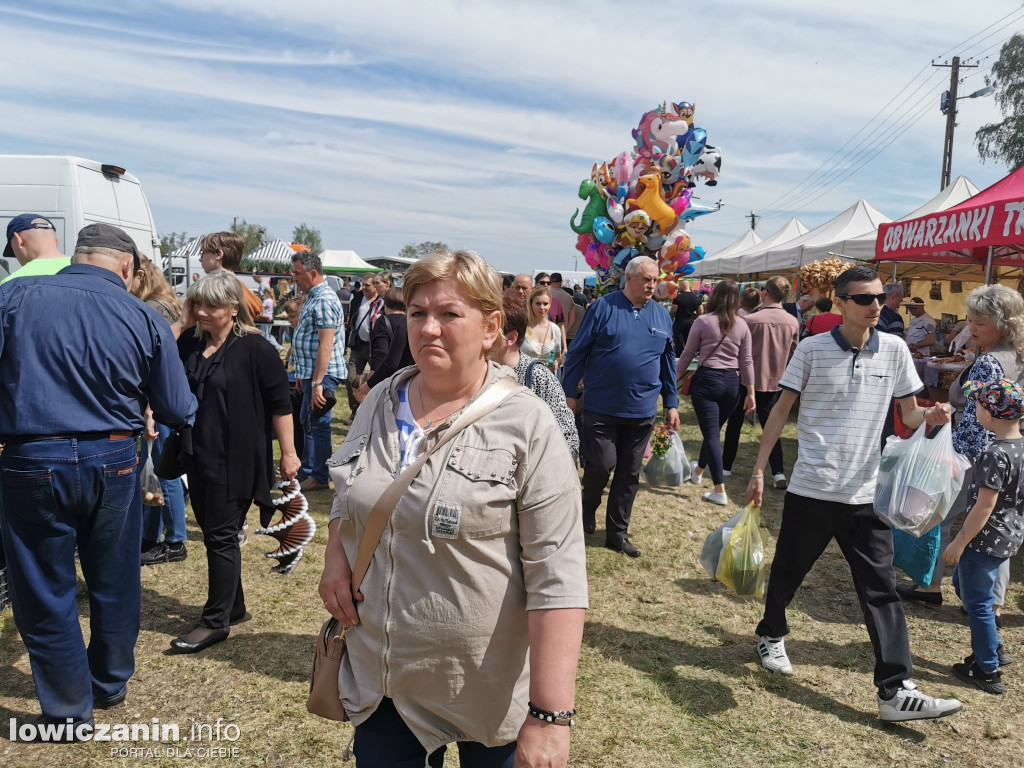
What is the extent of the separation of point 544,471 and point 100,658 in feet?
8.25

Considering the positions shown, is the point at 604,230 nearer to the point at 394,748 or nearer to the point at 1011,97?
the point at 394,748

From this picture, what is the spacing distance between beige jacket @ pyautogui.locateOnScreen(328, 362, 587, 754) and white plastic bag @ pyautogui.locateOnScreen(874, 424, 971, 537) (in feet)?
7.23

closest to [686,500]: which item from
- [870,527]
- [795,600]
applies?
[795,600]

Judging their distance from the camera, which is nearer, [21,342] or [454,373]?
[454,373]

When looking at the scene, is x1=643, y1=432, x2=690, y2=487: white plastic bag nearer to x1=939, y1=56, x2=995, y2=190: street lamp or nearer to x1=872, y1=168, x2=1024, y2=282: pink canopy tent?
x1=872, y1=168, x2=1024, y2=282: pink canopy tent

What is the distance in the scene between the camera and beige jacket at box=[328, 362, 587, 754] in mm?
1480

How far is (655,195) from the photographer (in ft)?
27.8

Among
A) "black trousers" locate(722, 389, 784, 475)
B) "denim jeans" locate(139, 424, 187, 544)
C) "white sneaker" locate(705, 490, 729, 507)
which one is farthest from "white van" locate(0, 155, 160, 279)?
"black trousers" locate(722, 389, 784, 475)

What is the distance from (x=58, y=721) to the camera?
2.80 metres

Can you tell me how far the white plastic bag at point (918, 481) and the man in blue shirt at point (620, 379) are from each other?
177cm

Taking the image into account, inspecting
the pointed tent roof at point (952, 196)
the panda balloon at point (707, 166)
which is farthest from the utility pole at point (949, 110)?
the panda balloon at point (707, 166)

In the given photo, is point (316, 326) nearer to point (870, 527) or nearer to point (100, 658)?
point (100, 658)

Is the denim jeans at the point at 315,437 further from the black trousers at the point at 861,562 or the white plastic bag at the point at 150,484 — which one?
the black trousers at the point at 861,562

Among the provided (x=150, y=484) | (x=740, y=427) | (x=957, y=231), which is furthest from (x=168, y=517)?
(x=957, y=231)
